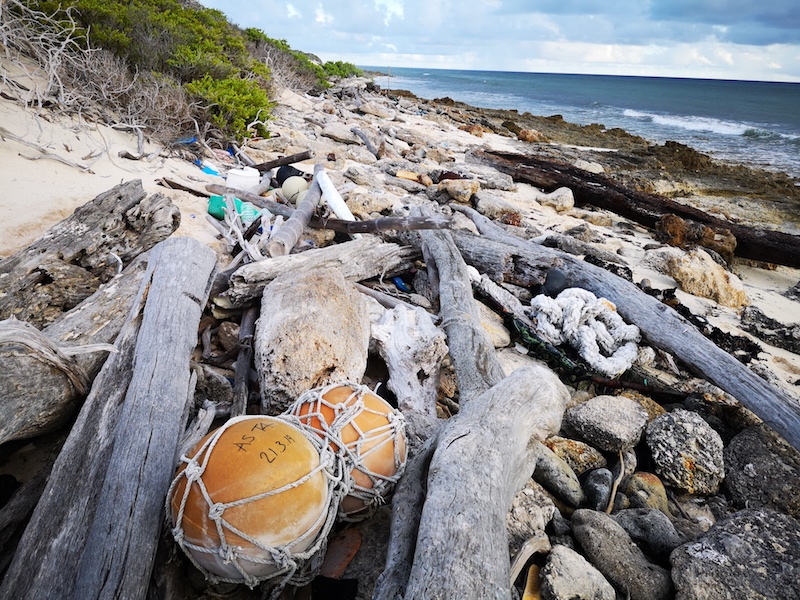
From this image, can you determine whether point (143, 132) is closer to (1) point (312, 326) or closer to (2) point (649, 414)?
(1) point (312, 326)

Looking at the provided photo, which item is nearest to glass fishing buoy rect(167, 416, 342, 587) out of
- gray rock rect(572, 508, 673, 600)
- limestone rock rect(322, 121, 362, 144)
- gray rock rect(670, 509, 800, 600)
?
gray rock rect(572, 508, 673, 600)

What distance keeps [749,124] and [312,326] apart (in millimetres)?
38477

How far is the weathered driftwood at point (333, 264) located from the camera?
3.14m

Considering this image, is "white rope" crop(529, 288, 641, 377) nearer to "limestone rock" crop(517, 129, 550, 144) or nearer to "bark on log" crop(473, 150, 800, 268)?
"bark on log" crop(473, 150, 800, 268)

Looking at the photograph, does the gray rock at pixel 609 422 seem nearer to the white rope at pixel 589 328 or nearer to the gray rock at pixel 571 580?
the white rope at pixel 589 328

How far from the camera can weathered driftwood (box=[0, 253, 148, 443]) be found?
1.81m

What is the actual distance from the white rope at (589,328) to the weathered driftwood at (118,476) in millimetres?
3153

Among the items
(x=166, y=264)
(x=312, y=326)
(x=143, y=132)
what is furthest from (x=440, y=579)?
(x=143, y=132)

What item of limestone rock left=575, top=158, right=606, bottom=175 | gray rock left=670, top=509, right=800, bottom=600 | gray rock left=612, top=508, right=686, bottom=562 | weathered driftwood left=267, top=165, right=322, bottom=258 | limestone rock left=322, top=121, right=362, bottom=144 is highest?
weathered driftwood left=267, top=165, right=322, bottom=258

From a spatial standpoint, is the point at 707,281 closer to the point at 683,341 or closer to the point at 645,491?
the point at 683,341

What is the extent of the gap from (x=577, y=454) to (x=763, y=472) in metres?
1.29

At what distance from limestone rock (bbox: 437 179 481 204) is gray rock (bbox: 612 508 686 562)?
6.04 meters

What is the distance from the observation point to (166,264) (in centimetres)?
281

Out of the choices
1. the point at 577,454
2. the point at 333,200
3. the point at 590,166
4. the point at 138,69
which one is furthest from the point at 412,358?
the point at 590,166
